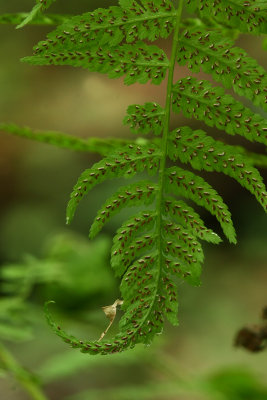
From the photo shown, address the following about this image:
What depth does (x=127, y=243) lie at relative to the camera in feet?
2.96

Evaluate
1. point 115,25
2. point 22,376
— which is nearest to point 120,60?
point 115,25

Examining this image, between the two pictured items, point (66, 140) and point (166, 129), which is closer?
point (166, 129)

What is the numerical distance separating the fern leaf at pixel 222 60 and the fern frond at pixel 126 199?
19 centimetres

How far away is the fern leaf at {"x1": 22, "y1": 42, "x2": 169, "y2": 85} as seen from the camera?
2.87 feet

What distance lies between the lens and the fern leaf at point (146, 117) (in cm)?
91

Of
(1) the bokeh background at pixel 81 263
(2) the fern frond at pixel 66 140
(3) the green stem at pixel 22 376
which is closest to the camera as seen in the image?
(2) the fern frond at pixel 66 140

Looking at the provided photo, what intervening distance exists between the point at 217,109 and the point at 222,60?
0.24 feet

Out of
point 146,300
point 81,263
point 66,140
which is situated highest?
point 81,263

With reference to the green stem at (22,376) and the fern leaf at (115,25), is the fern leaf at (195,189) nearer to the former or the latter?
the fern leaf at (115,25)

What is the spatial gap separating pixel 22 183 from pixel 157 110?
22.1ft

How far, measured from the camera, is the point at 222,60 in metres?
0.88

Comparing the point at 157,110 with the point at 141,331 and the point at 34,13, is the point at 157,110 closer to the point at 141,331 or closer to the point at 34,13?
the point at 34,13

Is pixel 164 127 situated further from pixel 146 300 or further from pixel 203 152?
pixel 146 300

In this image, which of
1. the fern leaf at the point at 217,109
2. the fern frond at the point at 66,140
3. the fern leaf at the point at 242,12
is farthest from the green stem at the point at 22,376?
the fern leaf at the point at 242,12
